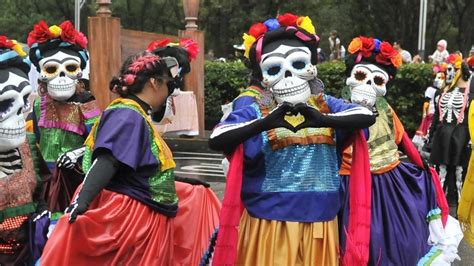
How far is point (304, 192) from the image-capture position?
3227mm

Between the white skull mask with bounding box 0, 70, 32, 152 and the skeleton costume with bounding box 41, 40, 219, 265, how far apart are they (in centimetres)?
38

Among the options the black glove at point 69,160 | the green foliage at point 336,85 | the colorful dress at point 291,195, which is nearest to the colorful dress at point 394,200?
the colorful dress at point 291,195

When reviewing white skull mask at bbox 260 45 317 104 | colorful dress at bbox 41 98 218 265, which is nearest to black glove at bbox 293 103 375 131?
white skull mask at bbox 260 45 317 104

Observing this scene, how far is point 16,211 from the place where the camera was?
3.50 meters

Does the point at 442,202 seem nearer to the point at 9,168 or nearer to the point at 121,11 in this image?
the point at 9,168

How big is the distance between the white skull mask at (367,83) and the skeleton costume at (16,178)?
2.49 metres

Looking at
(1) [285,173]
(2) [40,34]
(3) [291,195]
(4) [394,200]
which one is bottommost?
(4) [394,200]

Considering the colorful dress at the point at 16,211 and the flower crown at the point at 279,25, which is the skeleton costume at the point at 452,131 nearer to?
the flower crown at the point at 279,25

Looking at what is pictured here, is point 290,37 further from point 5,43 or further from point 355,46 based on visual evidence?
point 355,46

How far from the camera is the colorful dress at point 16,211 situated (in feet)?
11.3

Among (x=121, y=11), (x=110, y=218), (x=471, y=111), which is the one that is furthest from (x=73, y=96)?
(x=121, y=11)

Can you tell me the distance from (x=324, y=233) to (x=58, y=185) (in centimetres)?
197

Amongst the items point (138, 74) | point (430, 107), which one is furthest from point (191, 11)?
point (138, 74)

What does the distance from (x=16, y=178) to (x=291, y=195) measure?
1477 millimetres
